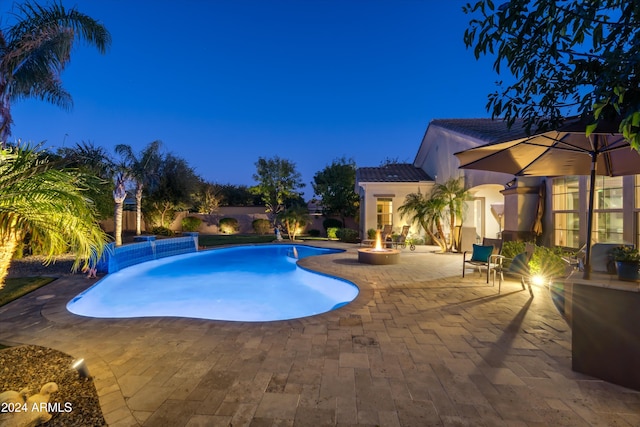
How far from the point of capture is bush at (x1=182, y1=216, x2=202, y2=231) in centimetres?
2297

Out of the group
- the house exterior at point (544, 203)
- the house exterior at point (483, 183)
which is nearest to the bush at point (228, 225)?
the house exterior at point (544, 203)

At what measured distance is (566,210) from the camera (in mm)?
8070

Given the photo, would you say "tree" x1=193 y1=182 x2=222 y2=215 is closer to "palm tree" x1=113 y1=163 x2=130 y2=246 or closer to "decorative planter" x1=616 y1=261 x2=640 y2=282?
"palm tree" x1=113 y1=163 x2=130 y2=246

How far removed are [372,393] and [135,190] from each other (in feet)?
63.3

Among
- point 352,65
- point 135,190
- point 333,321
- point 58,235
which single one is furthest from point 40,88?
point 352,65

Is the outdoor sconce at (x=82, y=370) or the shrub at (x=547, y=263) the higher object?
the shrub at (x=547, y=263)

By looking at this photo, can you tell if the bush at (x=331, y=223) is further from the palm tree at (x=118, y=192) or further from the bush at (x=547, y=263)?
the bush at (x=547, y=263)

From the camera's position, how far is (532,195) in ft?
28.7

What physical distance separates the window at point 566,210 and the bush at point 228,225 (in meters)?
21.6

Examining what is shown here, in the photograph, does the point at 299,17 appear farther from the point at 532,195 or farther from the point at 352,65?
the point at 532,195

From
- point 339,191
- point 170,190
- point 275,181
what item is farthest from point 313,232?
point 170,190

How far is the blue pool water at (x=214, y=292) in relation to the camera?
24.5ft

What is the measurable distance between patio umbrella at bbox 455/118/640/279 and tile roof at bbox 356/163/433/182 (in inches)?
438

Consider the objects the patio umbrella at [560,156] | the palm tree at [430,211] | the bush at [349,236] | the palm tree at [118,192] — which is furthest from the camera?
the bush at [349,236]
